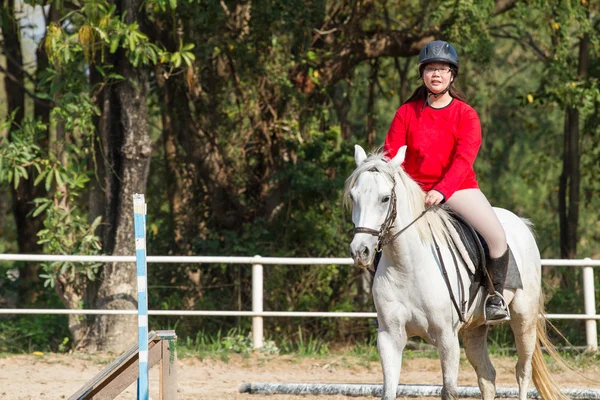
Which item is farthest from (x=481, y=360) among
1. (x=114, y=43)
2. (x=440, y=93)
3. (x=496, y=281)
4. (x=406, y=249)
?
(x=114, y=43)

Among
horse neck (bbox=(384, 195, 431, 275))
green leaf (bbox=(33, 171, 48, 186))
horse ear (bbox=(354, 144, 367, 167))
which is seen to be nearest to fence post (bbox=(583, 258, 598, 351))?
horse neck (bbox=(384, 195, 431, 275))

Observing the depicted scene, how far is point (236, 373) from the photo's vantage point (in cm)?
918

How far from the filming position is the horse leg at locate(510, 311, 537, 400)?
627cm

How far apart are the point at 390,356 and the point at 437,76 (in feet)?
5.77

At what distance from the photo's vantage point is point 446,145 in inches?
213

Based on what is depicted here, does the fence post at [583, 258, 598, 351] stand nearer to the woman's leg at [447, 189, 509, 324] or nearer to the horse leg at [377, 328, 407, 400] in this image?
the woman's leg at [447, 189, 509, 324]

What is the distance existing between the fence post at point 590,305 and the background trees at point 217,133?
1478 mm

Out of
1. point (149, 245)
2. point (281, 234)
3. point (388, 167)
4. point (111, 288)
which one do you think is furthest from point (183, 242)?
point (388, 167)

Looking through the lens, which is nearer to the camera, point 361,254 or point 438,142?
point 361,254

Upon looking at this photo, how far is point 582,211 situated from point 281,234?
438 inches

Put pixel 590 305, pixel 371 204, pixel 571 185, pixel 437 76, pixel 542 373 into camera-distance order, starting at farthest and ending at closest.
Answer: pixel 571 185
pixel 590 305
pixel 542 373
pixel 437 76
pixel 371 204

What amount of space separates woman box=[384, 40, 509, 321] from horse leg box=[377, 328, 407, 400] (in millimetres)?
812

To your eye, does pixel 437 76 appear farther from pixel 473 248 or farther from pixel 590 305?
pixel 590 305

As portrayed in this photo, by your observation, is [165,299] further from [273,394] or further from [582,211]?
[582,211]
